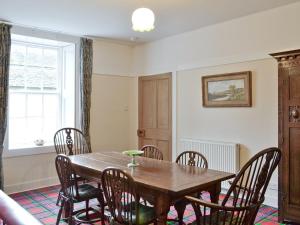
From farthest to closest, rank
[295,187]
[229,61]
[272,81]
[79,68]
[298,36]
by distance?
[79,68], [229,61], [272,81], [298,36], [295,187]

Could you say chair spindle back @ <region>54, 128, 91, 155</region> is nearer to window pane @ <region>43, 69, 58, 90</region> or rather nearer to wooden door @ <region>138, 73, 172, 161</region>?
window pane @ <region>43, 69, 58, 90</region>

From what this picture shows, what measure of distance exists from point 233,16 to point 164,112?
7.03 feet

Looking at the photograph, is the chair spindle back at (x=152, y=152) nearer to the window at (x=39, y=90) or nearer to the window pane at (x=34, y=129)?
the window at (x=39, y=90)

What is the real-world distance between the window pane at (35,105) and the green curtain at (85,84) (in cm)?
73

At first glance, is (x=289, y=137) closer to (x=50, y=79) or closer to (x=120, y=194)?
(x=120, y=194)

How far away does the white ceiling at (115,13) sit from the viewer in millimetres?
A: 3531

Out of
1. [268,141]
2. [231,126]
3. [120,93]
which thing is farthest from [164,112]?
[268,141]

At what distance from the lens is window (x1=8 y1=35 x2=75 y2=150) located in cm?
468

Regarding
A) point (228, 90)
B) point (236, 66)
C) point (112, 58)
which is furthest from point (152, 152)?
point (112, 58)

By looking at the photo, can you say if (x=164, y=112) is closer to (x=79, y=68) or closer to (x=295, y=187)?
(x=79, y=68)

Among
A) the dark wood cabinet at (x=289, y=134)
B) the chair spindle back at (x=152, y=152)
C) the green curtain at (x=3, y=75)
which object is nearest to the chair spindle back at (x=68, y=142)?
the green curtain at (x=3, y=75)

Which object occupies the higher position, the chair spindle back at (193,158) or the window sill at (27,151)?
the chair spindle back at (193,158)

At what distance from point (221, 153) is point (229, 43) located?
170cm

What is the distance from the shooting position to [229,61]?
427 cm
